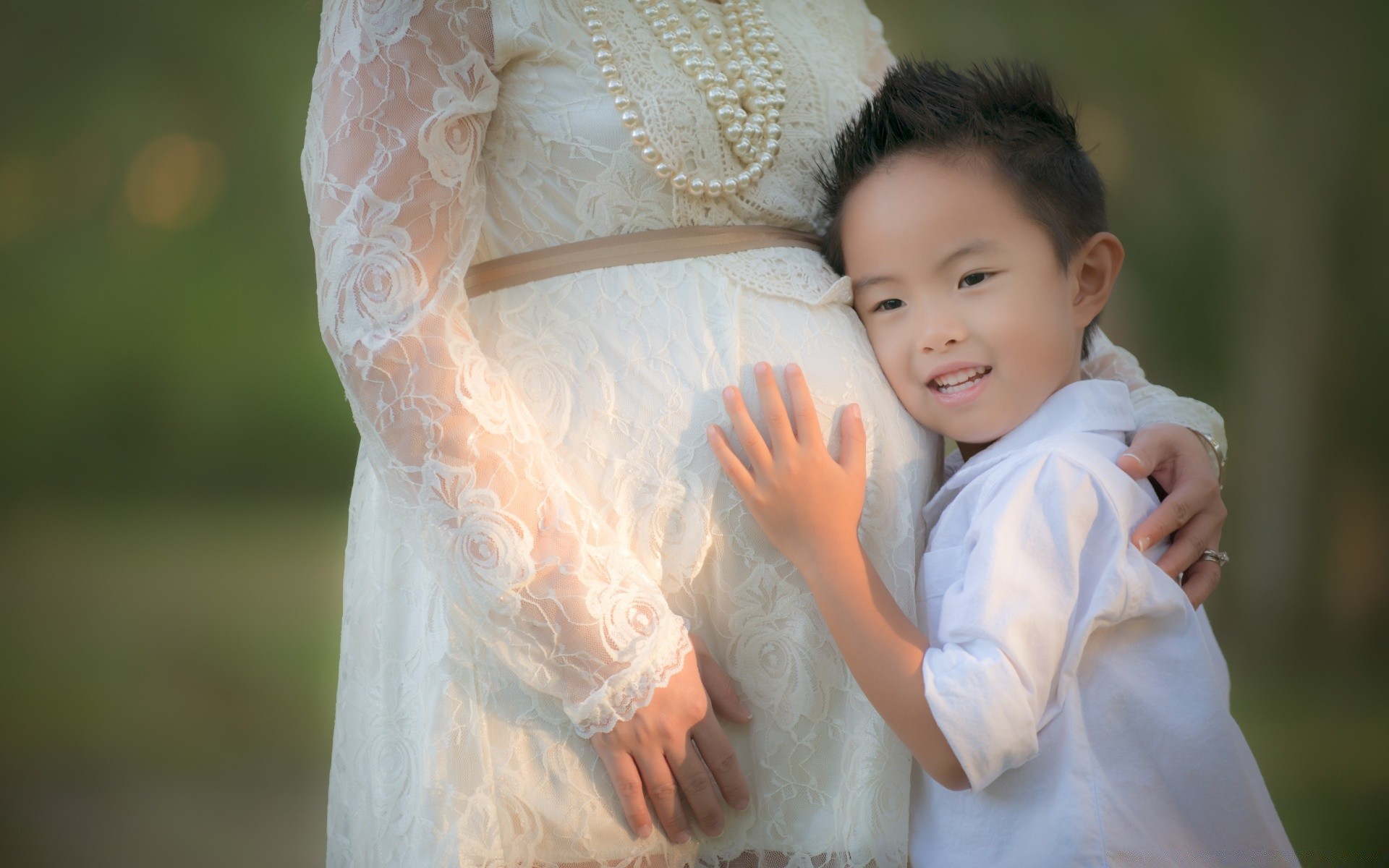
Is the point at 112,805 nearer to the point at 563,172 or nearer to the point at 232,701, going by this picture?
the point at 232,701

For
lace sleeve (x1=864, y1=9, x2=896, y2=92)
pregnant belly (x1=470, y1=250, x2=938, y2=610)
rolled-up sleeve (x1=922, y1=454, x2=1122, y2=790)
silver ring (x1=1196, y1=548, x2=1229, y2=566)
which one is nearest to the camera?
rolled-up sleeve (x1=922, y1=454, x2=1122, y2=790)

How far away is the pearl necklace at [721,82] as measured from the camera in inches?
31.4

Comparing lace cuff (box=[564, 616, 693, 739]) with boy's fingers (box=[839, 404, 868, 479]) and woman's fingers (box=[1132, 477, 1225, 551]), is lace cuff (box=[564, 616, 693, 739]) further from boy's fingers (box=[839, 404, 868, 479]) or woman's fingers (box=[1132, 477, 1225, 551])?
woman's fingers (box=[1132, 477, 1225, 551])

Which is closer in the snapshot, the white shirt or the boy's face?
the white shirt

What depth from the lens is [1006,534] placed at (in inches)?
28.1

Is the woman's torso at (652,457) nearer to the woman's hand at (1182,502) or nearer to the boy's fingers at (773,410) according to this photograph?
the boy's fingers at (773,410)

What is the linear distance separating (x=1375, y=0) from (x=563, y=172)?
3313 millimetres

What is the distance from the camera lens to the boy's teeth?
0.84 m

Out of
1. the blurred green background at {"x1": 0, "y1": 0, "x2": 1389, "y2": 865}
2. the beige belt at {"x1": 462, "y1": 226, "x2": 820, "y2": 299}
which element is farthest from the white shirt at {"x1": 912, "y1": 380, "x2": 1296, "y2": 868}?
the blurred green background at {"x1": 0, "y1": 0, "x2": 1389, "y2": 865}

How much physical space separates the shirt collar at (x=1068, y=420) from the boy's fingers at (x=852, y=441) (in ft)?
0.33

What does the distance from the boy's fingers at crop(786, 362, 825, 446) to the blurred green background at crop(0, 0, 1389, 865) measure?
201cm

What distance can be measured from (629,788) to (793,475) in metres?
0.27

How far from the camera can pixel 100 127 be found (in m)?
3.58

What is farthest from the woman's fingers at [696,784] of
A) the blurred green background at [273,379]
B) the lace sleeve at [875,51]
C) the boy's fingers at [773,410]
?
the blurred green background at [273,379]
